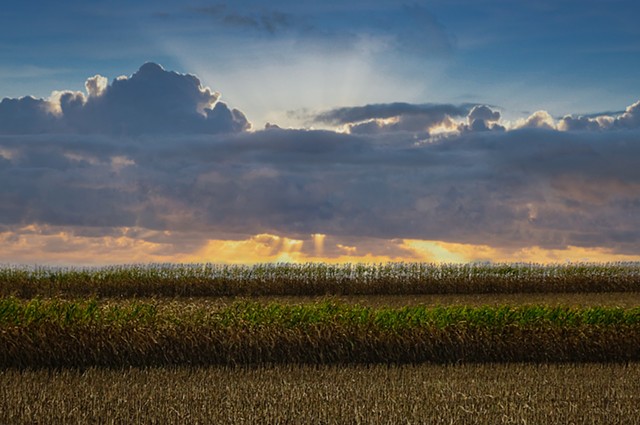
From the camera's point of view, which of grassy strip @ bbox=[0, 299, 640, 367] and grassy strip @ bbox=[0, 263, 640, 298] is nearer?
grassy strip @ bbox=[0, 299, 640, 367]

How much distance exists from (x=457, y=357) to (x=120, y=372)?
28.7 ft

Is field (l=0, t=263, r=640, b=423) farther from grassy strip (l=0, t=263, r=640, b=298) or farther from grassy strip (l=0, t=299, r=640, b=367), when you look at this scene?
grassy strip (l=0, t=263, r=640, b=298)

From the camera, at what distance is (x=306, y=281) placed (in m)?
47.4

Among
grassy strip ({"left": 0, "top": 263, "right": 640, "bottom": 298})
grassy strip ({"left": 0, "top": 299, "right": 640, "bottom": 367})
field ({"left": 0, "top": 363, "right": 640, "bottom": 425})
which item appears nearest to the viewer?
field ({"left": 0, "top": 363, "right": 640, "bottom": 425})

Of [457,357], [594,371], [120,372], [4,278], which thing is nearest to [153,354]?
[120,372]

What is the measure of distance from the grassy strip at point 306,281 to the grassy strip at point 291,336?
2484 centimetres

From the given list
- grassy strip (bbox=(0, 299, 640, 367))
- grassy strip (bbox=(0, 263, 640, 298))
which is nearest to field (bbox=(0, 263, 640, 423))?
grassy strip (bbox=(0, 299, 640, 367))

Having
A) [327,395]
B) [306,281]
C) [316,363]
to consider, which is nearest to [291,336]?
[316,363]

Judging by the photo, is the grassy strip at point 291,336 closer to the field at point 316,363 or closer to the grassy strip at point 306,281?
the field at point 316,363

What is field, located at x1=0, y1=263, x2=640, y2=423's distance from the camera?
14.1m

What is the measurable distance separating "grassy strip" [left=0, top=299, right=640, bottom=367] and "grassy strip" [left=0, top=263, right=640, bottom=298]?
24845 millimetres

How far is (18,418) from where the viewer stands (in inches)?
530

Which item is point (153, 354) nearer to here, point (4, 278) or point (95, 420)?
point (95, 420)

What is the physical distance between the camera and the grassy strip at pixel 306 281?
45469 millimetres
